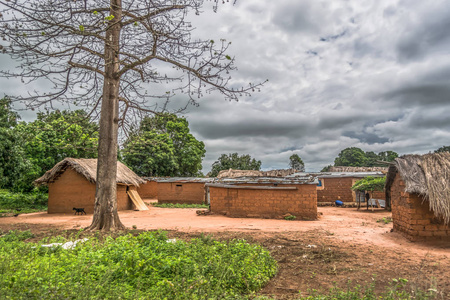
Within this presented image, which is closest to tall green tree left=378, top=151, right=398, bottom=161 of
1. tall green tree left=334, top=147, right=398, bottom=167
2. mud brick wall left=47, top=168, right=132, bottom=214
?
tall green tree left=334, top=147, right=398, bottom=167

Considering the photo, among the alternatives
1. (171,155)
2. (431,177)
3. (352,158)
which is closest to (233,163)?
(171,155)

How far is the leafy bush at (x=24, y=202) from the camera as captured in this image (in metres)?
18.5

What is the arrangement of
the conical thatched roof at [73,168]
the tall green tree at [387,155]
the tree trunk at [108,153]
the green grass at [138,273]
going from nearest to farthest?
the green grass at [138,273], the tree trunk at [108,153], the conical thatched roof at [73,168], the tall green tree at [387,155]

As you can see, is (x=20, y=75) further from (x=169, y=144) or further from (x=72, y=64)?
(x=169, y=144)

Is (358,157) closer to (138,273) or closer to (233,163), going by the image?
(233,163)

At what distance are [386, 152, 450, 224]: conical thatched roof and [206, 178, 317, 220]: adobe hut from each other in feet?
17.5

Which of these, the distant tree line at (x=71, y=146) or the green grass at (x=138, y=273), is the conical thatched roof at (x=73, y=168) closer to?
the distant tree line at (x=71, y=146)

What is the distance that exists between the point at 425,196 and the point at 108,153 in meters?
8.94

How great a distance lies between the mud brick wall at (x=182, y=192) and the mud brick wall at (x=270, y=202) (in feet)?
28.5

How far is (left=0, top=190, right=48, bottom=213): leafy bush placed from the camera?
1850cm

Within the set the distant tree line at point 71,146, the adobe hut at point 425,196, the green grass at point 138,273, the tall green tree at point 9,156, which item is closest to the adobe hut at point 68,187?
the distant tree line at point 71,146

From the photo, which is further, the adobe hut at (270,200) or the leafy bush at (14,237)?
the adobe hut at (270,200)

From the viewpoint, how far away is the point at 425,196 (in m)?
7.29

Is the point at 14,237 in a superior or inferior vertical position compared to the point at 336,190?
inferior
